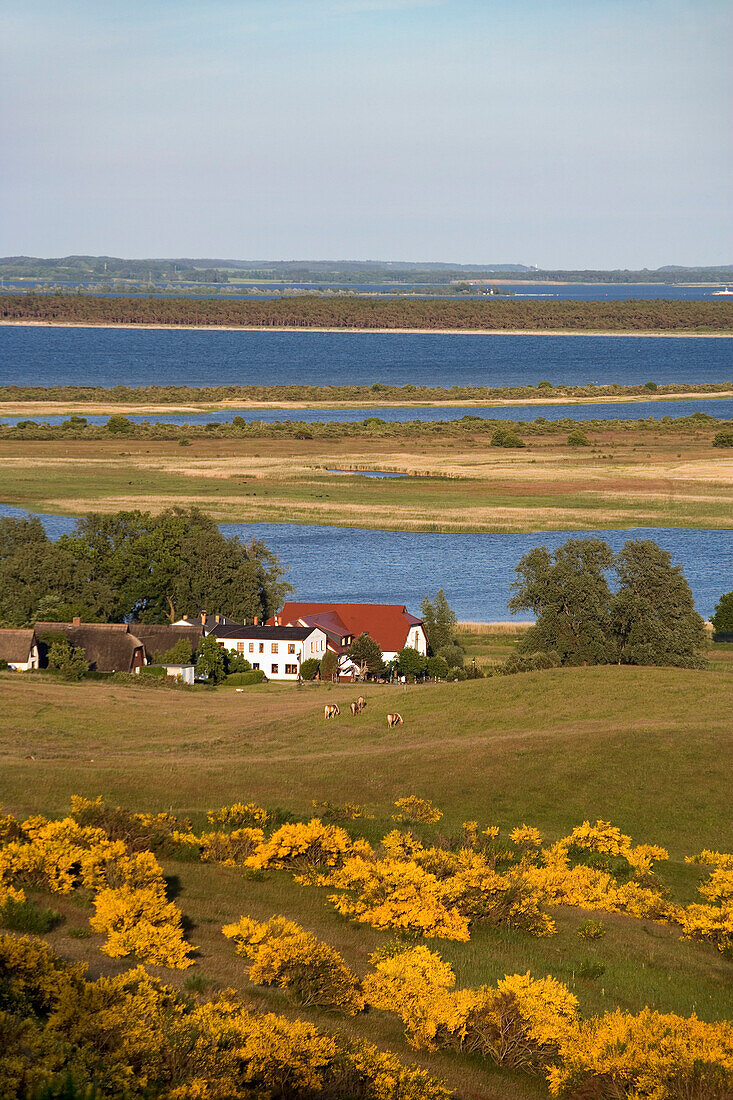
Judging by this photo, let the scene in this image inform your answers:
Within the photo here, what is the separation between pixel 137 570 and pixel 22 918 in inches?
2167

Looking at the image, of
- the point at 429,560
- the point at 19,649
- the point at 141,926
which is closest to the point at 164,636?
the point at 19,649

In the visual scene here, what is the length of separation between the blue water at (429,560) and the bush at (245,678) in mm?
14757

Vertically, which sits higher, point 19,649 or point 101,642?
point 19,649

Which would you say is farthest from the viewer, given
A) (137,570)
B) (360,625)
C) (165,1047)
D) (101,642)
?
(137,570)

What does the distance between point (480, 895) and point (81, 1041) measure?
9.87 metres

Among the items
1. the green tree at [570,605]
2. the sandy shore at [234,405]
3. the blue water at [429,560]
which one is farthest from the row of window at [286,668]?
the sandy shore at [234,405]

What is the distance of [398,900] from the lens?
65.2 feet

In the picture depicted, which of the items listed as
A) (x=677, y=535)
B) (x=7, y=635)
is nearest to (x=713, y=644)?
(x=677, y=535)

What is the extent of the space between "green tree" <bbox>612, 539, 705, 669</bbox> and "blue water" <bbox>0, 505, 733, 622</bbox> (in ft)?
46.3

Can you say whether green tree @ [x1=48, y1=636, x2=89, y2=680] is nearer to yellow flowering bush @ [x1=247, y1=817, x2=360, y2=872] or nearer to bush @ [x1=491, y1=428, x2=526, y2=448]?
yellow flowering bush @ [x1=247, y1=817, x2=360, y2=872]

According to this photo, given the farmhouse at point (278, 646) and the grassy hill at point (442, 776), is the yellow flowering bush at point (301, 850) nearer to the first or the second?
the grassy hill at point (442, 776)

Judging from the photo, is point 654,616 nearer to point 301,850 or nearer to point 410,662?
point 410,662

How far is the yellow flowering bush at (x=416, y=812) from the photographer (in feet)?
89.4

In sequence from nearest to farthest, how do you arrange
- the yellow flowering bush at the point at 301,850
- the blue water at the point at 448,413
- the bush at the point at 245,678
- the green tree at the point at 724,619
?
the yellow flowering bush at the point at 301,850, the bush at the point at 245,678, the green tree at the point at 724,619, the blue water at the point at 448,413
